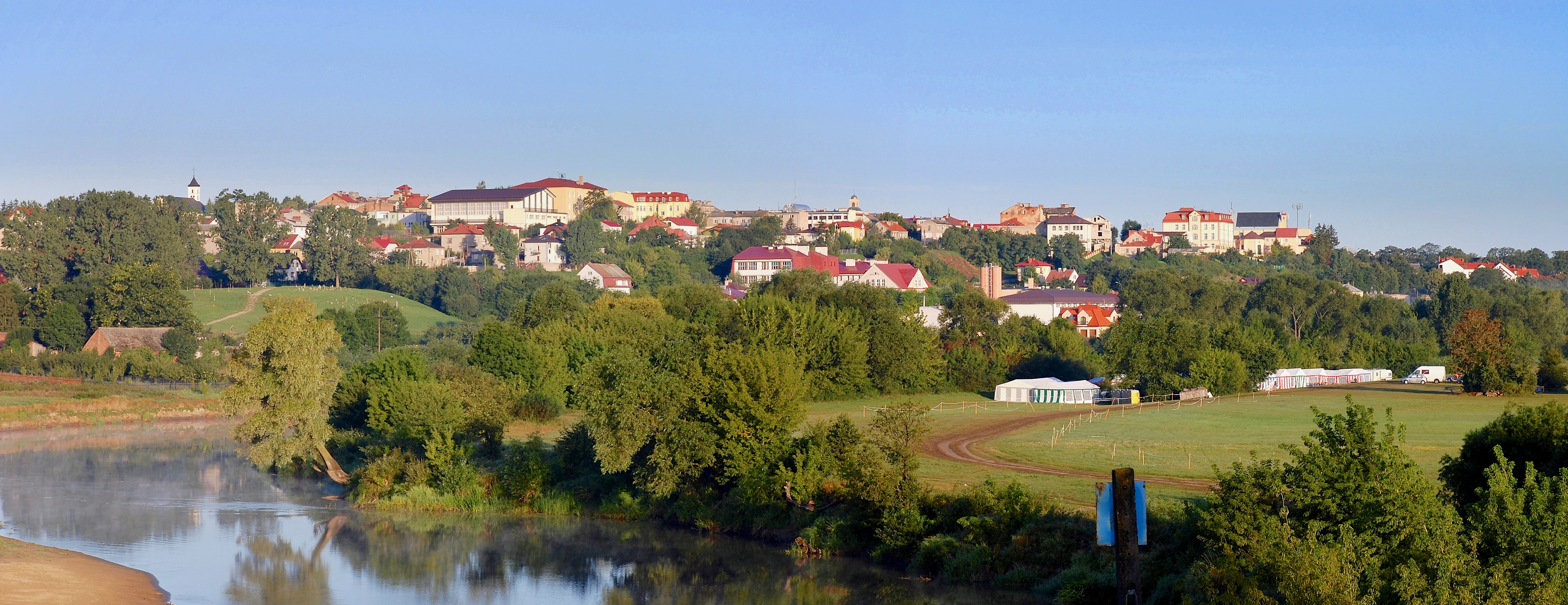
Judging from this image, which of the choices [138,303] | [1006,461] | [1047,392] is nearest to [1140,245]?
[1047,392]

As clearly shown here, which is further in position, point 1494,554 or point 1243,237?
point 1243,237

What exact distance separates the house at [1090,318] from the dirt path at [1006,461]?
5428cm

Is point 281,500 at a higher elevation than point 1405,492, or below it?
below

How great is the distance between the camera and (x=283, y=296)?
4075 inches

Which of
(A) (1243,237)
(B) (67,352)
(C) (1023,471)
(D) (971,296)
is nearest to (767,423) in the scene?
(C) (1023,471)

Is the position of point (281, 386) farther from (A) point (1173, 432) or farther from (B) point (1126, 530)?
(B) point (1126, 530)

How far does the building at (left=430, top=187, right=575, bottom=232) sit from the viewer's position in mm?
180375

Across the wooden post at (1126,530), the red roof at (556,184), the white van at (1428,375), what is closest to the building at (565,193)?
the red roof at (556,184)

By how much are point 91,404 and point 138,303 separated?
93.3 ft

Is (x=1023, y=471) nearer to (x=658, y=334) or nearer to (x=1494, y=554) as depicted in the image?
(x=1494, y=554)

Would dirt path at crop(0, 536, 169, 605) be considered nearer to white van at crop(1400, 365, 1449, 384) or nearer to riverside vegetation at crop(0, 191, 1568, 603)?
riverside vegetation at crop(0, 191, 1568, 603)

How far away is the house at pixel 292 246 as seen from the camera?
136 metres

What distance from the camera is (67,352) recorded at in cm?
8525

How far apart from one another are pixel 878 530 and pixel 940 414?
2744 cm
